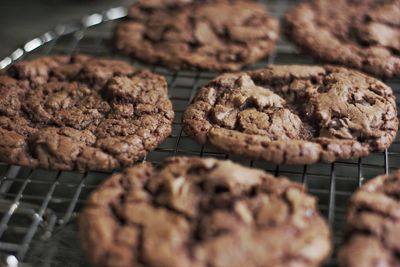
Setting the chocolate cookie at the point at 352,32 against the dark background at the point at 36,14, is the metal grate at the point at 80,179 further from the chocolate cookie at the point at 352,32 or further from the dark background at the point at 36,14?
the dark background at the point at 36,14

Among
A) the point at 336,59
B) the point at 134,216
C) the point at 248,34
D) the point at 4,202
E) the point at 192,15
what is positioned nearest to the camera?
the point at 134,216

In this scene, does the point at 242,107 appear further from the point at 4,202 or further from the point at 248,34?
the point at 4,202

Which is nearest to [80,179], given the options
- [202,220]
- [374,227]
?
[202,220]

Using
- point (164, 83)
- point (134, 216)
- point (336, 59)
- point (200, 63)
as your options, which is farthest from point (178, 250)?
point (336, 59)

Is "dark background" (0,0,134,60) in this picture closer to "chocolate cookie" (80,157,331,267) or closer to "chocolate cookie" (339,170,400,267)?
"chocolate cookie" (80,157,331,267)

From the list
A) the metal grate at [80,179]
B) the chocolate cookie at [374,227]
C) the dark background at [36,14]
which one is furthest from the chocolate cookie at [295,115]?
the dark background at [36,14]
